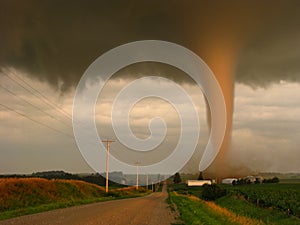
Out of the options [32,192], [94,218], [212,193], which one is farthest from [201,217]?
[212,193]

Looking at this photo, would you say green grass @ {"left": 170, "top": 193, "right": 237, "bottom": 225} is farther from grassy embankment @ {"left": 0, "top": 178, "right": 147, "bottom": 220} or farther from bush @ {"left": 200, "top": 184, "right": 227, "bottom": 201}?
bush @ {"left": 200, "top": 184, "right": 227, "bottom": 201}

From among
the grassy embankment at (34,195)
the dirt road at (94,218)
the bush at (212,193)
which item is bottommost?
the dirt road at (94,218)

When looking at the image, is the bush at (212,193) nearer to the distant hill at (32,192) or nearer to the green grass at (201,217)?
the distant hill at (32,192)

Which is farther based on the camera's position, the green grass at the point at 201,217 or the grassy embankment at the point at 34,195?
the grassy embankment at the point at 34,195

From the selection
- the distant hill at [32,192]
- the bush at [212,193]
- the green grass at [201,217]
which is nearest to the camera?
the green grass at [201,217]

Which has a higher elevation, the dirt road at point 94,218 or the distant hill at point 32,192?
the distant hill at point 32,192

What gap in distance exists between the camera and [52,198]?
42.7 m

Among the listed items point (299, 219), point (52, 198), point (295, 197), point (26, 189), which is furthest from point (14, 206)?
point (295, 197)

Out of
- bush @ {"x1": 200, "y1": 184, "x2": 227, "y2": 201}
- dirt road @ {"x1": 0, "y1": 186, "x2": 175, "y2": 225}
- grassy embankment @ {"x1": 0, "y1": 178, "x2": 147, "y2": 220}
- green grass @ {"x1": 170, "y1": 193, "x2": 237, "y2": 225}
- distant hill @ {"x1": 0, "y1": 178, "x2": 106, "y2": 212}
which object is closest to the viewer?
dirt road @ {"x1": 0, "y1": 186, "x2": 175, "y2": 225}

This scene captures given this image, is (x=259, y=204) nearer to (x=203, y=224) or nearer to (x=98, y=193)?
(x=98, y=193)

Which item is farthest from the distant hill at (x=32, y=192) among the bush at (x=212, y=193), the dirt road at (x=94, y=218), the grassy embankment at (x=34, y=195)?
the bush at (x=212, y=193)

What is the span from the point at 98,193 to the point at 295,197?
34624 millimetres

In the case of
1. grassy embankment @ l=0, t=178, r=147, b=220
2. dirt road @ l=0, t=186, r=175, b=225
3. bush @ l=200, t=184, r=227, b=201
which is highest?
bush @ l=200, t=184, r=227, b=201


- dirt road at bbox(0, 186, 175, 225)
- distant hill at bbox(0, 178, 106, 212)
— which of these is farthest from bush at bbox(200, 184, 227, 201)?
dirt road at bbox(0, 186, 175, 225)
